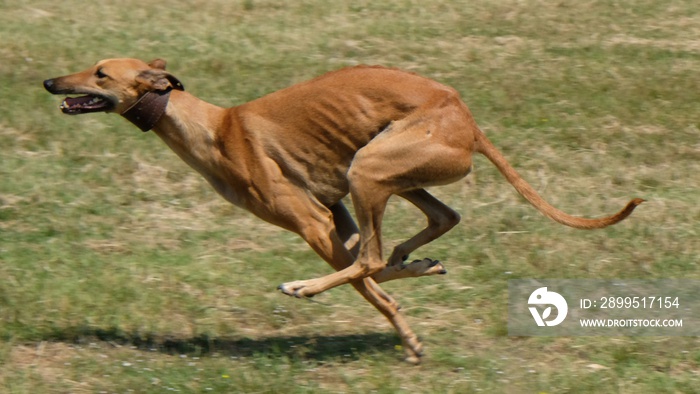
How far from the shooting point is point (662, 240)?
8695 millimetres

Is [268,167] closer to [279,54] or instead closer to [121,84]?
[121,84]

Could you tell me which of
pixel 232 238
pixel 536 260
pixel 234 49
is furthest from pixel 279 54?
pixel 536 260

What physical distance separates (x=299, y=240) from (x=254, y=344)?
6.38 feet

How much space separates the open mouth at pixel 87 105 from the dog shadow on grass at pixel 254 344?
4.50 ft

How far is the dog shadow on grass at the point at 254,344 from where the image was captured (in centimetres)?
702

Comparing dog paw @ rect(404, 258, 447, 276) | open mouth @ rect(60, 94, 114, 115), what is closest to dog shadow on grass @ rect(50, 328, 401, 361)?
dog paw @ rect(404, 258, 447, 276)

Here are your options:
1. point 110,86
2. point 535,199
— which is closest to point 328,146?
point 535,199

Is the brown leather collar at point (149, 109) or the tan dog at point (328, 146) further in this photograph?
the brown leather collar at point (149, 109)

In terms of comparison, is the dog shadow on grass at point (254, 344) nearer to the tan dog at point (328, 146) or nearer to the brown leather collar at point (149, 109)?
the tan dog at point (328, 146)

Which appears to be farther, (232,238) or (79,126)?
(79,126)

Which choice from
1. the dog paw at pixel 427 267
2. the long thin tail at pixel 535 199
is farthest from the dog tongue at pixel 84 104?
the long thin tail at pixel 535 199

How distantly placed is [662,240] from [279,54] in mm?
5449

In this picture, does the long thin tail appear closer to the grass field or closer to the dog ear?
the grass field

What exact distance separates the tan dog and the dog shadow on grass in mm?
368
